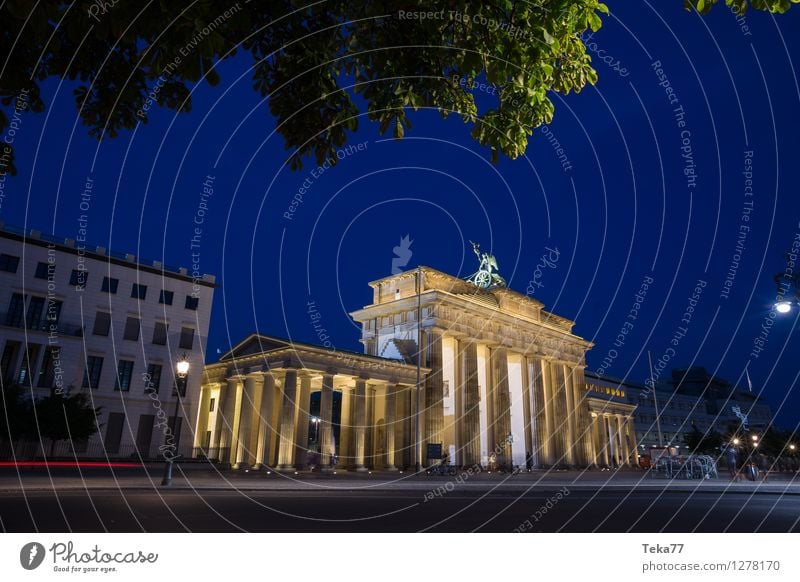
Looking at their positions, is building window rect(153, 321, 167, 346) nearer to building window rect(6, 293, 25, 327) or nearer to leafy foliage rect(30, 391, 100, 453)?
building window rect(6, 293, 25, 327)

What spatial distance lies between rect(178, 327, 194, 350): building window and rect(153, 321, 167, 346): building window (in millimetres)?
1411

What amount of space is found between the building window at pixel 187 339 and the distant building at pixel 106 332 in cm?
9

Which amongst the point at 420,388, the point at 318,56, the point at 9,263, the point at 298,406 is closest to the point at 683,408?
the point at 420,388

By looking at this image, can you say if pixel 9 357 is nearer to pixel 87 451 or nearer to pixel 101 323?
pixel 101 323

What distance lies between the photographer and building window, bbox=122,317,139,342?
143 ft

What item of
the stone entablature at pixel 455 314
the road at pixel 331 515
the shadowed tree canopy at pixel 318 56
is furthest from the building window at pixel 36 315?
the shadowed tree canopy at pixel 318 56

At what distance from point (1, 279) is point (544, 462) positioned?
2161 inches

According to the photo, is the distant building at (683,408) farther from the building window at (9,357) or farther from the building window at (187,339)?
the building window at (9,357)

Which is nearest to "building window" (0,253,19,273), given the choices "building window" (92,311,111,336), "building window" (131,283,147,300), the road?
"building window" (92,311,111,336)

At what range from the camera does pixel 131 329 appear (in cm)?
4384

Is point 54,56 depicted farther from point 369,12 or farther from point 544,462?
point 544,462

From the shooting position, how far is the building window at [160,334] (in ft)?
148

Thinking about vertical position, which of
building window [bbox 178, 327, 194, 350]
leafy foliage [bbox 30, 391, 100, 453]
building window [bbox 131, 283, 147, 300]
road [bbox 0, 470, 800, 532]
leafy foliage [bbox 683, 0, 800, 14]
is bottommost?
road [bbox 0, 470, 800, 532]
